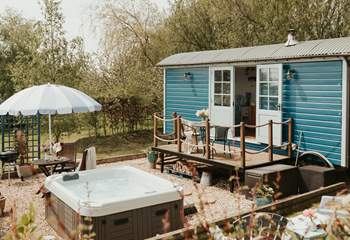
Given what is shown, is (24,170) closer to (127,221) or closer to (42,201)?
(42,201)

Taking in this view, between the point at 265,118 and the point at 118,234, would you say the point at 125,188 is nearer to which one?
the point at 118,234

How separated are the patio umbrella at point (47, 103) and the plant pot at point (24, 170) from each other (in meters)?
1.63

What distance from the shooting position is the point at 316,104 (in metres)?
8.50

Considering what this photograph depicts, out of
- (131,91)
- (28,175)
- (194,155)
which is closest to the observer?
(194,155)

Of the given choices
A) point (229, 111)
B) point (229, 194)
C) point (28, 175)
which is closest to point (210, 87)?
point (229, 111)

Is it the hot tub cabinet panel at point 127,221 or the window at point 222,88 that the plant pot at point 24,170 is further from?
the window at point 222,88

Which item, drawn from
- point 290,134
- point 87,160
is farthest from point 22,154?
point 290,134

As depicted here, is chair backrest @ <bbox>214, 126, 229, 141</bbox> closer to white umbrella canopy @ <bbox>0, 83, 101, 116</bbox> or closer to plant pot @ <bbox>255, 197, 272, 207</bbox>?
plant pot @ <bbox>255, 197, 272, 207</bbox>

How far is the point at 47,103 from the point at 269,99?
17.4 ft

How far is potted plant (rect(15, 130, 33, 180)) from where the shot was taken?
10.0 m

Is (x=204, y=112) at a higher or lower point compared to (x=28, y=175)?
higher

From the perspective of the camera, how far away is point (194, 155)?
931 cm

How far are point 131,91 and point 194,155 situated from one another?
8360mm

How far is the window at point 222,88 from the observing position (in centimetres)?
1045
